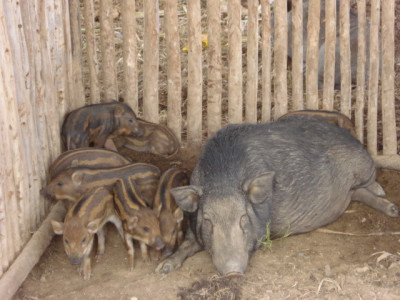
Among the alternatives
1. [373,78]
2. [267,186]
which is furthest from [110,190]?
[373,78]

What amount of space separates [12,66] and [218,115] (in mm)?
2220

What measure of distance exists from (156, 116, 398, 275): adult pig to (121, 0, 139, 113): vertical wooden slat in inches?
49.3

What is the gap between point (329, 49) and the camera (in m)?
5.73

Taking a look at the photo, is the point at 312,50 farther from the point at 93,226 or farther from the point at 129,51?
the point at 93,226

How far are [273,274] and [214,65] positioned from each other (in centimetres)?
225

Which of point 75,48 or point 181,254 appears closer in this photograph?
point 181,254

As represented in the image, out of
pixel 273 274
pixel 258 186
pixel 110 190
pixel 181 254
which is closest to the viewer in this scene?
pixel 273 274

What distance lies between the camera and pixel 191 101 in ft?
19.2

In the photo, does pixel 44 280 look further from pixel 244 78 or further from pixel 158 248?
Answer: pixel 244 78

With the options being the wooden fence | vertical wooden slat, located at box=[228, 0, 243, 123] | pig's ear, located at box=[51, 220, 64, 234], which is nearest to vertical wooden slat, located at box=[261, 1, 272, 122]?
the wooden fence

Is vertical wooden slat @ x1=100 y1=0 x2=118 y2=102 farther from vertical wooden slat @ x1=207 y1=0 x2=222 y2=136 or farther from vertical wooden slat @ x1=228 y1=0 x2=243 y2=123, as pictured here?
vertical wooden slat @ x1=228 y1=0 x2=243 y2=123

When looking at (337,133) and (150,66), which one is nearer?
(337,133)

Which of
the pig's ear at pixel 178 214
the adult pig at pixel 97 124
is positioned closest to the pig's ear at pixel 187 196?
the pig's ear at pixel 178 214

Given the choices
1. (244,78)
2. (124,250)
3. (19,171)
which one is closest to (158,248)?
(124,250)
